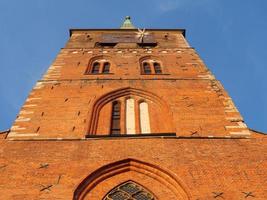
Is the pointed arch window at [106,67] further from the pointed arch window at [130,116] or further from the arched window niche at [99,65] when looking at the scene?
the pointed arch window at [130,116]

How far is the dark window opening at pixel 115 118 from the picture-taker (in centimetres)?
1246

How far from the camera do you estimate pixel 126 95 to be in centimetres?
1455

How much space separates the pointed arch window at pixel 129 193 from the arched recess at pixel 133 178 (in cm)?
11

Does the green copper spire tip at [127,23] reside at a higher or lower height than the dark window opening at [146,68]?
higher

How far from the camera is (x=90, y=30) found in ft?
77.0

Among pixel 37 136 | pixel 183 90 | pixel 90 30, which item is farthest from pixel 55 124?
pixel 90 30

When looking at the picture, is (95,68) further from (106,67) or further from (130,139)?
(130,139)

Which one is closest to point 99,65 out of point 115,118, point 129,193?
point 115,118

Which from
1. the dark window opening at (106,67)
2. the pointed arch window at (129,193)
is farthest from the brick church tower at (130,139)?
the dark window opening at (106,67)

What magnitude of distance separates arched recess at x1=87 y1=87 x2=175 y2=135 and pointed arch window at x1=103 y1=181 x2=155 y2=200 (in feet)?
8.19

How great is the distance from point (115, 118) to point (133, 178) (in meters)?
3.51

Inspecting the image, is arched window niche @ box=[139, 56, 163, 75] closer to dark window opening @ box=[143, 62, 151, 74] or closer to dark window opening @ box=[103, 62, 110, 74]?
dark window opening @ box=[143, 62, 151, 74]

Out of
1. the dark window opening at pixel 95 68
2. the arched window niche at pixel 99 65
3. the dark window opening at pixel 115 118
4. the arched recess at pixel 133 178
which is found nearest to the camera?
the arched recess at pixel 133 178

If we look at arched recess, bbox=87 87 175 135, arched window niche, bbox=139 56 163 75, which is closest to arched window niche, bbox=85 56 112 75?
arched window niche, bbox=139 56 163 75
